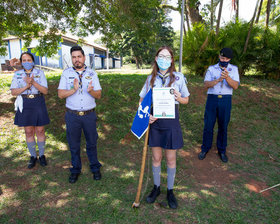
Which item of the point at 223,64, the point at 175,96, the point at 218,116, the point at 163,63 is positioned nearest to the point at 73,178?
the point at 175,96

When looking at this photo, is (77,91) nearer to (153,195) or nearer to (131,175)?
(131,175)

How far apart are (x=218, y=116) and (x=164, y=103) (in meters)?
2.25

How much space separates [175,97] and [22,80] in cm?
308

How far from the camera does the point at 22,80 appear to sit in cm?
409

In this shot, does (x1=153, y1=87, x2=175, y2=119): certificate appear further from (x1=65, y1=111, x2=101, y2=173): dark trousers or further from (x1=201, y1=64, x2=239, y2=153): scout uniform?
(x1=201, y1=64, x2=239, y2=153): scout uniform

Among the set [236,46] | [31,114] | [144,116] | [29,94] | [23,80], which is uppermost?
[236,46]

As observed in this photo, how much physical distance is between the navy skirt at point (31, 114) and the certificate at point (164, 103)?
258 cm

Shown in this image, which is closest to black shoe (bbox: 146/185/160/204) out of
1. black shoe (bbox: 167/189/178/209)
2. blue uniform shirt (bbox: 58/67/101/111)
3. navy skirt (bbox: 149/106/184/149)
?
black shoe (bbox: 167/189/178/209)

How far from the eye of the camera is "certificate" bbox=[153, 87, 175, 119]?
9.39 ft

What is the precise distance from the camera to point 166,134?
3.05 m

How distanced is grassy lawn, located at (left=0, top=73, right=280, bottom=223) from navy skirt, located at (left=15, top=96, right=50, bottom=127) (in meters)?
1.06

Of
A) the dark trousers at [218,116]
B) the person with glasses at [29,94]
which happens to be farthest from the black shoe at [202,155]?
the person with glasses at [29,94]

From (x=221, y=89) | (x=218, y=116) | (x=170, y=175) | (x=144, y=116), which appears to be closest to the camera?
(x=144, y=116)

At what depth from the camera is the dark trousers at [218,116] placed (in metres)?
4.46
